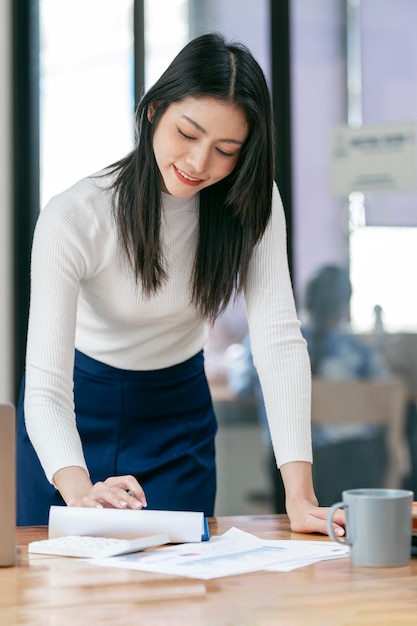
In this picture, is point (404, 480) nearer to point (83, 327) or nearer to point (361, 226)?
point (361, 226)

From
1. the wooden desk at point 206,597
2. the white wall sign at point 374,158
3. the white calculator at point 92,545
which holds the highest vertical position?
the white wall sign at point 374,158

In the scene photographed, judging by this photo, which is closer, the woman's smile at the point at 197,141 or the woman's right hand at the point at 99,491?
the woman's right hand at the point at 99,491

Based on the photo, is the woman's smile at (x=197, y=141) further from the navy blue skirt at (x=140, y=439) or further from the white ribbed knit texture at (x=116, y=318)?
the navy blue skirt at (x=140, y=439)

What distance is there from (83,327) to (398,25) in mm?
1952

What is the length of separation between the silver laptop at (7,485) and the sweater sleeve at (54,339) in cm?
33

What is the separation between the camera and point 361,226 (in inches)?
135

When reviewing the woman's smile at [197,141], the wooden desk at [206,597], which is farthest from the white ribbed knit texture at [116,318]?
the wooden desk at [206,597]

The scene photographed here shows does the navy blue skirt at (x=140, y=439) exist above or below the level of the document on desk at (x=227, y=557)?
above

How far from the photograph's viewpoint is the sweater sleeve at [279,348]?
1.70m

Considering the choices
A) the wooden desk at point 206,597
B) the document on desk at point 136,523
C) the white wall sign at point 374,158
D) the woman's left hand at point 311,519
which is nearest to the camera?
the wooden desk at point 206,597

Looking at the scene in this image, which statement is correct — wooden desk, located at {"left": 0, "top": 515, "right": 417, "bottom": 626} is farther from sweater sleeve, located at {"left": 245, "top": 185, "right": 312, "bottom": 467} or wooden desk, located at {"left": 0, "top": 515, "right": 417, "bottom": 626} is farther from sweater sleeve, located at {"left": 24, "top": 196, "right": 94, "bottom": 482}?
sweater sleeve, located at {"left": 245, "top": 185, "right": 312, "bottom": 467}

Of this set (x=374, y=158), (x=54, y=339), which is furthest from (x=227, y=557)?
(x=374, y=158)

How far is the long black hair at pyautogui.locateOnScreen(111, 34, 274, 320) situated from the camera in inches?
67.1

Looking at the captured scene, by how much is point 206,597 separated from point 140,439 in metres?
0.88
